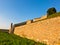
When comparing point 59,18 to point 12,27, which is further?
point 12,27

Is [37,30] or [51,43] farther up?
[37,30]

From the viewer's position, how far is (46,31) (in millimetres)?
18188

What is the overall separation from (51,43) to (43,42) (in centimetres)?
127

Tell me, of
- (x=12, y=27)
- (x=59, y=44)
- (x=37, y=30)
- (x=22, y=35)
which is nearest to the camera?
(x=59, y=44)

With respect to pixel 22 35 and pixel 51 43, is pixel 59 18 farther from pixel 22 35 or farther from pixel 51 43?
pixel 22 35

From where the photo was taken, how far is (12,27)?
28.5 m

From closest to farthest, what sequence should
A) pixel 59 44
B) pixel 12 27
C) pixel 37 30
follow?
pixel 59 44 < pixel 37 30 < pixel 12 27

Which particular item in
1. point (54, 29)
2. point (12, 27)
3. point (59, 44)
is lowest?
point (59, 44)

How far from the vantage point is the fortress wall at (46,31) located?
16766mm

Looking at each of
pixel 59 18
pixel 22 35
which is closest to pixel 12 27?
pixel 22 35

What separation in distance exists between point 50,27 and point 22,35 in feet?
21.2

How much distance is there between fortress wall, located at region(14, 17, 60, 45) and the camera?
16.8 metres

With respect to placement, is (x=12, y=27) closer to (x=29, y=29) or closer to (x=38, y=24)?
(x=29, y=29)

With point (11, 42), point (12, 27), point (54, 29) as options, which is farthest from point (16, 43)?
point (12, 27)
